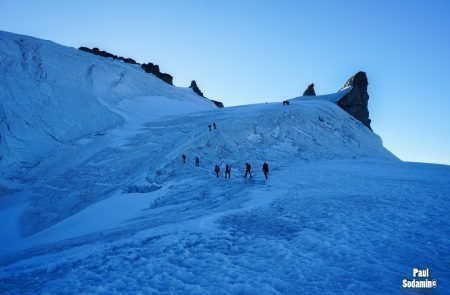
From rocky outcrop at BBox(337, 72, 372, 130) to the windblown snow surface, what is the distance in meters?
24.9

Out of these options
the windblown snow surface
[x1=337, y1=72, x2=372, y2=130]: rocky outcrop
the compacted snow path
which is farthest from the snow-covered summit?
[x1=337, y1=72, x2=372, y2=130]: rocky outcrop

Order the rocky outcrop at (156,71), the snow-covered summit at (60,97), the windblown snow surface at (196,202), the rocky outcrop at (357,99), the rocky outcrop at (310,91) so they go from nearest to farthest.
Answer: the windblown snow surface at (196,202), the snow-covered summit at (60,97), the rocky outcrop at (357,99), the rocky outcrop at (310,91), the rocky outcrop at (156,71)

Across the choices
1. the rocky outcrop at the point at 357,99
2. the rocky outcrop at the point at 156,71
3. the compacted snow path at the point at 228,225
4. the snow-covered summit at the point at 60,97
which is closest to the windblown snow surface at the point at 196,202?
the compacted snow path at the point at 228,225

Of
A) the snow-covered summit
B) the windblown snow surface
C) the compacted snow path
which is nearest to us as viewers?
the compacted snow path

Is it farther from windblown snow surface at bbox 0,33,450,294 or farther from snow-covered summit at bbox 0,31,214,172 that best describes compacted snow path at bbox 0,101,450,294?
snow-covered summit at bbox 0,31,214,172

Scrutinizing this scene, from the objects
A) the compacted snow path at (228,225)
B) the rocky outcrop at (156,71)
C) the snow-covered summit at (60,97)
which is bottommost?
the compacted snow path at (228,225)

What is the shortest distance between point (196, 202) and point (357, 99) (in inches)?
2629

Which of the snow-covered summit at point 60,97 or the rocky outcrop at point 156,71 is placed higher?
the rocky outcrop at point 156,71

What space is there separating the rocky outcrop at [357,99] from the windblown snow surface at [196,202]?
81.7ft

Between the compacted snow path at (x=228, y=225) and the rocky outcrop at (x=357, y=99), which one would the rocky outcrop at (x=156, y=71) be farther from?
the compacted snow path at (x=228, y=225)

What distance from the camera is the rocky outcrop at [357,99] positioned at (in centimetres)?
7712

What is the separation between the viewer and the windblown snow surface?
401 inches

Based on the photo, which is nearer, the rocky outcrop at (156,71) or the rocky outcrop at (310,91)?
the rocky outcrop at (310,91)

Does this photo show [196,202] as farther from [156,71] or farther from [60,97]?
[156,71]
